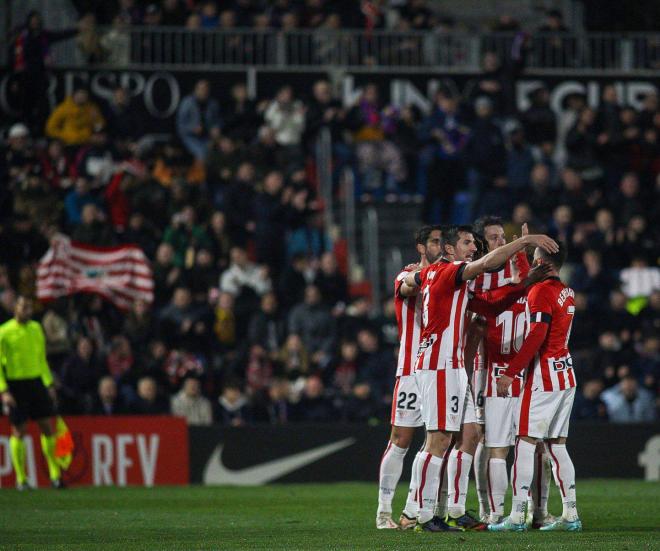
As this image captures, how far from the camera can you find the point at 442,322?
34.8ft

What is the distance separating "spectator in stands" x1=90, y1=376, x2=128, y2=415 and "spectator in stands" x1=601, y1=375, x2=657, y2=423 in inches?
265

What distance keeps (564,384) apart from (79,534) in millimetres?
4002

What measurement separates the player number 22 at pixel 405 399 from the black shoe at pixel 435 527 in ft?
2.93

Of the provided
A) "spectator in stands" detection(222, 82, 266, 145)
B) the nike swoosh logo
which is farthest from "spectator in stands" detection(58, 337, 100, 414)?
"spectator in stands" detection(222, 82, 266, 145)

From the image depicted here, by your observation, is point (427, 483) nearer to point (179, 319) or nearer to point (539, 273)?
point (539, 273)

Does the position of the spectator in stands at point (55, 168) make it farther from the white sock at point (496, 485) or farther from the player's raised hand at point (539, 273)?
the white sock at point (496, 485)

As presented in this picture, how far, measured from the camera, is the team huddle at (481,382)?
10602 mm

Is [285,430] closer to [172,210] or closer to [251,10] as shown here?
[172,210]

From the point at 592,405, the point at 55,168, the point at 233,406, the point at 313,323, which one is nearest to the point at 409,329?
the point at 233,406

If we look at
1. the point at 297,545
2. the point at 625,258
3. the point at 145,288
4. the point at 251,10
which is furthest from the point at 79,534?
the point at 251,10

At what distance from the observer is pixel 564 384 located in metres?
11.1

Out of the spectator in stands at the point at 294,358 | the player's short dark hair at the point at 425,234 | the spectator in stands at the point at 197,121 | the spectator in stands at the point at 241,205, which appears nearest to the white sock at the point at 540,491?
the player's short dark hair at the point at 425,234

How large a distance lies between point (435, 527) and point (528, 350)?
1.53 meters

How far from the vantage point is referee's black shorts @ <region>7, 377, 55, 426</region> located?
17.1 metres
